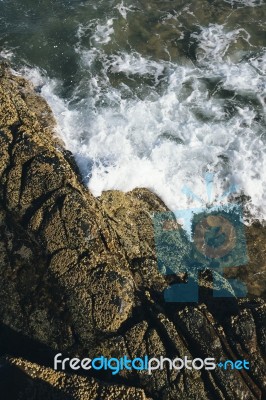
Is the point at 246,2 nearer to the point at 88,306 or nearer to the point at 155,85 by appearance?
the point at 155,85

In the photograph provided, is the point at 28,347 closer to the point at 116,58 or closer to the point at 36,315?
the point at 36,315

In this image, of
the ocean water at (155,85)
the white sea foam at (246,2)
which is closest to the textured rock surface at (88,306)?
the ocean water at (155,85)

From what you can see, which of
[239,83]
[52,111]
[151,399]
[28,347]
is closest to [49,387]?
[28,347]

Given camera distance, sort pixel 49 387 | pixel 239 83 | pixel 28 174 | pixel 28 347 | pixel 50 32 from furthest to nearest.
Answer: pixel 50 32 < pixel 239 83 < pixel 28 174 < pixel 28 347 < pixel 49 387

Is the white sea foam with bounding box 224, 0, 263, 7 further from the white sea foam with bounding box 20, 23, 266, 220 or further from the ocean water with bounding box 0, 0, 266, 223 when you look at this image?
the white sea foam with bounding box 20, 23, 266, 220

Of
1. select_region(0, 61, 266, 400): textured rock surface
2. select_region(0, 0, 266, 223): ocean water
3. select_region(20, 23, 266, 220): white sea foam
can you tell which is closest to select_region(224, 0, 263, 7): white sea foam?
select_region(0, 0, 266, 223): ocean water

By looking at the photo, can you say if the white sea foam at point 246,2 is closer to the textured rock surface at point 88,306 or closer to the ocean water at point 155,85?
the ocean water at point 155,85

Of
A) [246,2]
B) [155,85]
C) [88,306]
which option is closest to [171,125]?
[155,85]
